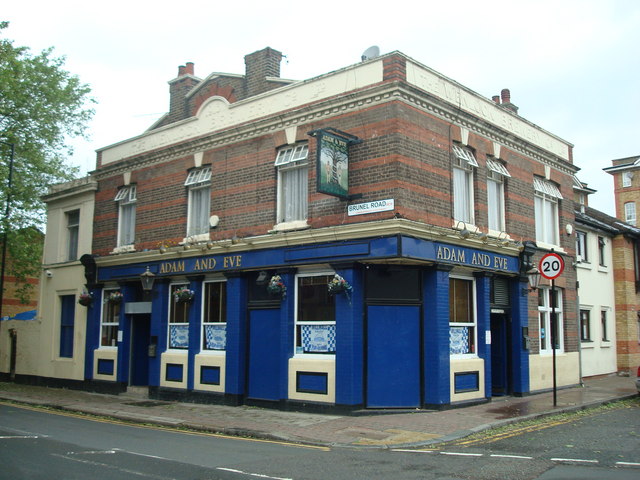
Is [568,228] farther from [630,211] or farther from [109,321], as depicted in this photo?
[630,211]

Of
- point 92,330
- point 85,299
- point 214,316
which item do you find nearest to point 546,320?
point 214,316

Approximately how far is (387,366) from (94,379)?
11.2 meters

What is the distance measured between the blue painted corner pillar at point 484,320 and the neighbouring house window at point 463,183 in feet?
5.20

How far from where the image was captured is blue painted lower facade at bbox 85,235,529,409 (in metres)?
13.9

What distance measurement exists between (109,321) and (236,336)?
666 centimetres

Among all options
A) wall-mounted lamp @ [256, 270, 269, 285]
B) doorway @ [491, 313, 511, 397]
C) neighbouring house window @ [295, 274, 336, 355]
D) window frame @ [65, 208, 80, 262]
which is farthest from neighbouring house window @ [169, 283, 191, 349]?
doorway @ [491, 313, 511, 397]

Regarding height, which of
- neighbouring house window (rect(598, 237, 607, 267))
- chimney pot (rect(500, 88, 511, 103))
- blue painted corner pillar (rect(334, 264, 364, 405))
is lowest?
blue painted corner pillar (rect(334, 264, 364, 405))

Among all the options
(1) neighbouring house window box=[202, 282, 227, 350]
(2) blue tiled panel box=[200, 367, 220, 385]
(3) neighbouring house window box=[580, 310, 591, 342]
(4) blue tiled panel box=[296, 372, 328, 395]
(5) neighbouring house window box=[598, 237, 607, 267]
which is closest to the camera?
(4) blue tiled panel box=[296, 372, 328, 395]

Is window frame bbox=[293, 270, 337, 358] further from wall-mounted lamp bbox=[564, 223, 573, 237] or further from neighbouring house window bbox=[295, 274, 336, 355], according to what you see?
wall-mounted lamp bbox=[564, 223, 573, 237]

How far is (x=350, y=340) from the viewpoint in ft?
44.7

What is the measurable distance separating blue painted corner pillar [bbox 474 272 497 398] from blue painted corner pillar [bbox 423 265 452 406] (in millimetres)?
1767

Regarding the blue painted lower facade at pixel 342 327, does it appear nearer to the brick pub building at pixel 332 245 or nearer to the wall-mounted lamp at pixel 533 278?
the brick pub building at pixel 332 245

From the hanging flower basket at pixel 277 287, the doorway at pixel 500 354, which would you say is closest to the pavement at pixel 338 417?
the doorway at pixel 500 354

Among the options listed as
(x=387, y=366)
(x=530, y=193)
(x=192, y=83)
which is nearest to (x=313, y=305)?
(x=387, y=366)
